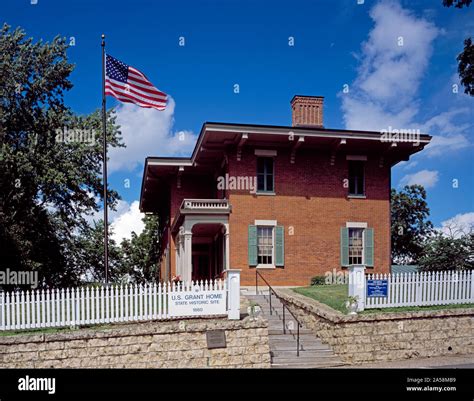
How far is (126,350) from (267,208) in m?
11.7

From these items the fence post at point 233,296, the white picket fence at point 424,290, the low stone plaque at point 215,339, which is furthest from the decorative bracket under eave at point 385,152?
the low stone plaque at point 215,339

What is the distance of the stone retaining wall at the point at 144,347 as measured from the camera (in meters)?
13.8

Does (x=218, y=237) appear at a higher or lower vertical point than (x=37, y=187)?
lower

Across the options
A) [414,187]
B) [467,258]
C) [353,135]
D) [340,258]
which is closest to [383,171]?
[353,135]

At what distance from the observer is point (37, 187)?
31.1m

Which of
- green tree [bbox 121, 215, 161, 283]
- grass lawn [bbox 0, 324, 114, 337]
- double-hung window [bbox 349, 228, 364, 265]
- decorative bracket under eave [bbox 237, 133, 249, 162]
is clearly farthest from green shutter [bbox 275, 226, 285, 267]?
green tree [bbox 121, 215, 161, 283]

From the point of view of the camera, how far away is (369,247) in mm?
25594

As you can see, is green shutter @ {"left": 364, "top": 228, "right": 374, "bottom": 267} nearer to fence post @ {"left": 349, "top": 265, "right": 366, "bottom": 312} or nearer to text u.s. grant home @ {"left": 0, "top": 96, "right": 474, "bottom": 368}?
text u.s. grant home @ {"left": 0, "top": 96, "right": 474, "bottom": 368}

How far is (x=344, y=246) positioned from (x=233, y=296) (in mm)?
10944

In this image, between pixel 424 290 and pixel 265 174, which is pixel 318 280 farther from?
pixel 424 290

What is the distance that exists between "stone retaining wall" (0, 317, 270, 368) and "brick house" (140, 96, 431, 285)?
359 inches

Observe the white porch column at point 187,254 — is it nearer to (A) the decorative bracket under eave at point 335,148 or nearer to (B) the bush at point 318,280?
(B) the bush at point 318,280

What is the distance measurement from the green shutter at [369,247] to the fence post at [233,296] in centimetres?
1140
